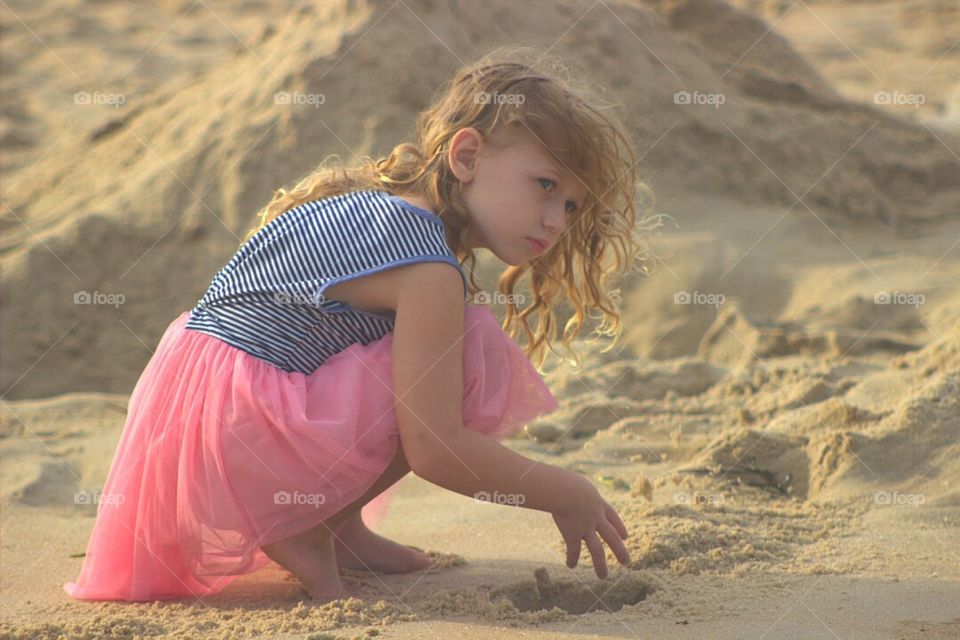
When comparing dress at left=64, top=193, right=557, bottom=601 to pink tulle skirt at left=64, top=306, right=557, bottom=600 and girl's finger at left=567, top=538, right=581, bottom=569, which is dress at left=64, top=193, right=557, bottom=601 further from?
girl's finger at left=567, top=538, right=581, bottom=569

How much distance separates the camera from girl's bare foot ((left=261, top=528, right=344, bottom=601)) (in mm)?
2240

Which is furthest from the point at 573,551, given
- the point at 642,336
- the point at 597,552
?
the point at 642,336

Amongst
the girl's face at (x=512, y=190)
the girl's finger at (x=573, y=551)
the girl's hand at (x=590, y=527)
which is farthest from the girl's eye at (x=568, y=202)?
the girl's finger at (x=573, y=551)

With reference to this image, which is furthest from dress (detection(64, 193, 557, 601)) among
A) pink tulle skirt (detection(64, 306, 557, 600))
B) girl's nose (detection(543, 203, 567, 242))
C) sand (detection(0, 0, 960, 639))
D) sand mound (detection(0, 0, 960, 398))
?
sand mound (detection(0, 0, 960, 398))

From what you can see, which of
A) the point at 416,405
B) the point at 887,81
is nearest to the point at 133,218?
the point at 416,405

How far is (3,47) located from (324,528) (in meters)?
7.66

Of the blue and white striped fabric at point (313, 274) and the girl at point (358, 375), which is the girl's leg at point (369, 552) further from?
the blue and white striped fabric at point (313, 274)

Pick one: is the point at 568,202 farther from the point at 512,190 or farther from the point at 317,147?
the point at 317,147

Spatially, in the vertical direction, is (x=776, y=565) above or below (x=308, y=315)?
below

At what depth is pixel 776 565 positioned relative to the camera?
2352 mm

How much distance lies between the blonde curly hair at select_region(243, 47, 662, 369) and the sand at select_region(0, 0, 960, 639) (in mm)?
596

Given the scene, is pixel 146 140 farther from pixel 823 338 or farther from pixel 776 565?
pixel 776 565

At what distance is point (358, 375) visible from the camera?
2195 mm

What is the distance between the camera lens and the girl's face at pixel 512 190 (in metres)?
2.27
